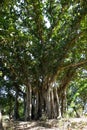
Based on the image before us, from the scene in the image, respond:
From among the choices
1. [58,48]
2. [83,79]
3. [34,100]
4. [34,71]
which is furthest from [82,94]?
[58,48]

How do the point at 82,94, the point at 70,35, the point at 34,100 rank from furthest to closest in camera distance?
the point at 82,94 < the point at 34,100 < the point at 70,35

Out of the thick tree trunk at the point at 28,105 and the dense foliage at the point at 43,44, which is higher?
the dense foliage at the point at 43,44

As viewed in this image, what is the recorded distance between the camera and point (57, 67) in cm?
1644

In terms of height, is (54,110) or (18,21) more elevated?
(18,21)

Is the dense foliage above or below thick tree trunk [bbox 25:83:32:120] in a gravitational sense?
above

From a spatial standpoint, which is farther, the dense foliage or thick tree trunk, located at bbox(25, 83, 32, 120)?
thick tree trunk, located at bbox(25, 83, 32, 120)

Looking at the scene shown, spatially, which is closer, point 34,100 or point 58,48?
point 58,48

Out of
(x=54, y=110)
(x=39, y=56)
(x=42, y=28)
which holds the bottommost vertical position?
(x=54, y=110)

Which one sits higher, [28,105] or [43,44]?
[43,44]

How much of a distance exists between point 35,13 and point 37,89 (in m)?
5.50

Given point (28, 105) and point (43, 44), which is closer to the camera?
point (43, 44)

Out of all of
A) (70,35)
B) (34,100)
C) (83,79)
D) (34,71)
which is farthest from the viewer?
(83,79)

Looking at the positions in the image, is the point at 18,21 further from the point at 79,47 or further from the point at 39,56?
the point at 79,47

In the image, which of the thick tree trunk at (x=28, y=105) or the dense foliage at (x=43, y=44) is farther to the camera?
the thick tree trunk at (x=28, y=105)
